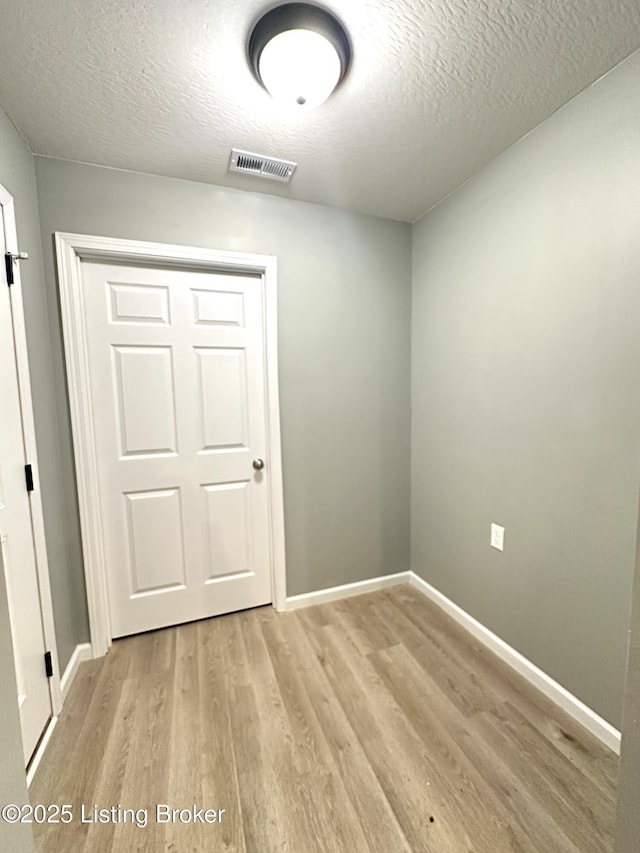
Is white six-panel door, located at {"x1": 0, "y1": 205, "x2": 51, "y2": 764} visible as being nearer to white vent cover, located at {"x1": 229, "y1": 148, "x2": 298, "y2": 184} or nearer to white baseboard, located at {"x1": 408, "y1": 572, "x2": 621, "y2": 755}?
white vent cover, located at {"x1": 229, "y1": 148, "x2": 298, "y2": 184}

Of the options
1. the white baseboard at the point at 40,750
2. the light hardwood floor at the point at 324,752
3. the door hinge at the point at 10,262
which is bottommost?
the light hardwood floor at the point at 324,752

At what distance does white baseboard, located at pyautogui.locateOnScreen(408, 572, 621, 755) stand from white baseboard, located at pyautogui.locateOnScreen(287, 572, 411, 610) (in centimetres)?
27

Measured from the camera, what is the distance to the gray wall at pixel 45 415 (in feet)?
4.51

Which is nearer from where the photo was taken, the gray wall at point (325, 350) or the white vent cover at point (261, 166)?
the white vent cover at point (261, 166)

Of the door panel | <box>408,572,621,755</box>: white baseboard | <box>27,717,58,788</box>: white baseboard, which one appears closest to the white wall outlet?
<box>408,572,621,755</box>: white baseboard

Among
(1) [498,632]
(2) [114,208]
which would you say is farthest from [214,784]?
(2) [114,208]

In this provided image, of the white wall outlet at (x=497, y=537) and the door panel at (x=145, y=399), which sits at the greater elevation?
the door panel at (x=145, y=399)

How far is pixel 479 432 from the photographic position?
1834mm

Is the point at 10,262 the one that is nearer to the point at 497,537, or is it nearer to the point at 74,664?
the point at 74,664

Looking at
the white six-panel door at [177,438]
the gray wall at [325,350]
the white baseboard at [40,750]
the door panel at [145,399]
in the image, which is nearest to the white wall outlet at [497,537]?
the gray wall at [325,350]

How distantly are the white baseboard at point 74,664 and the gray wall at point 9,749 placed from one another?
36.4 inches

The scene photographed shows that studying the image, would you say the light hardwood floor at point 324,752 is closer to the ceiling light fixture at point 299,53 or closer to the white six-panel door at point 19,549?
the white six-panel door at point 19,549

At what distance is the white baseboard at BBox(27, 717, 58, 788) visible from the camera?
1199 millimetres

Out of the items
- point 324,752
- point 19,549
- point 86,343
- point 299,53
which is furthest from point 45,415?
point 324,752
